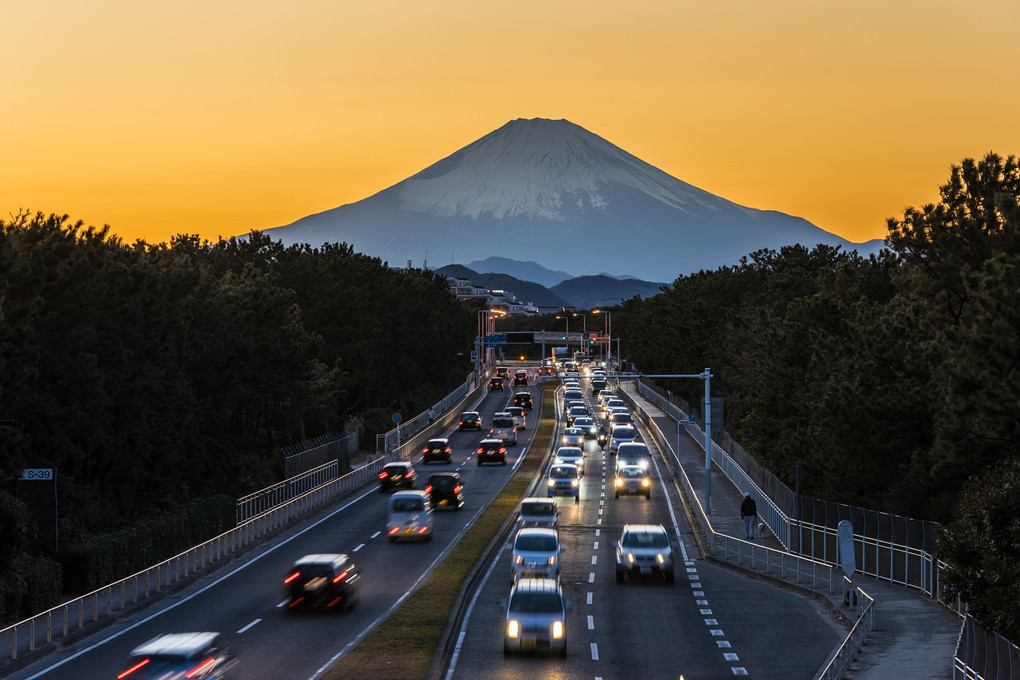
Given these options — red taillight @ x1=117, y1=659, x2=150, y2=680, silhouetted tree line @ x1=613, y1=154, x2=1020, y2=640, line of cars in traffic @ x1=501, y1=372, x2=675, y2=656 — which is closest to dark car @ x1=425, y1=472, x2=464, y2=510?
line of cars in traffic @ x1=501, y1=372, x2=675, y2=656

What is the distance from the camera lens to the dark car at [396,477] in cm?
6772

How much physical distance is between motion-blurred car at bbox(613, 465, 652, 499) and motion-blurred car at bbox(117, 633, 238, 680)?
44532mm

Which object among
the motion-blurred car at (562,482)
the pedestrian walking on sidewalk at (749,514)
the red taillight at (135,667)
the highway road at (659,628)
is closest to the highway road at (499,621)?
the highway road at (659,628)

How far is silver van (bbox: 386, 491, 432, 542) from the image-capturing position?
1955 inches

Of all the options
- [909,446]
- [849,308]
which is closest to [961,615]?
[909,446]

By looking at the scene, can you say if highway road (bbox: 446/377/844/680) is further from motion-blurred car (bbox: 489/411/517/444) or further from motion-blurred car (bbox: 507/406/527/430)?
motion-blurred car (bbox: 507/406/527/430)

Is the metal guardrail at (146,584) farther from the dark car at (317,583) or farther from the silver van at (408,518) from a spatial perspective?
the silver van at (408,518)

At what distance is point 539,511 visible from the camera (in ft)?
168

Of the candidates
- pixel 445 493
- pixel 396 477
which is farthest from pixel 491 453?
pixel 445 493

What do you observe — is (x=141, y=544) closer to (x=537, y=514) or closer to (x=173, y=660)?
(x=537, y=514)

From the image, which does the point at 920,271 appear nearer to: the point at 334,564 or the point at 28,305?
the point at 334,564

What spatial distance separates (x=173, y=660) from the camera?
2192cm

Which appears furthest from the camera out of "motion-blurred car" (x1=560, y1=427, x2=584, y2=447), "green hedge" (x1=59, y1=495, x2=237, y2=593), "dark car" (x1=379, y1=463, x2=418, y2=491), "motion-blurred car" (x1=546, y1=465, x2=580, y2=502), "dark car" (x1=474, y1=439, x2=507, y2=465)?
"motion-blurred car" (x1=560, y1=427, x2=584, y2=447)

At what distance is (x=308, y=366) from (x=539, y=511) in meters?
46.8
